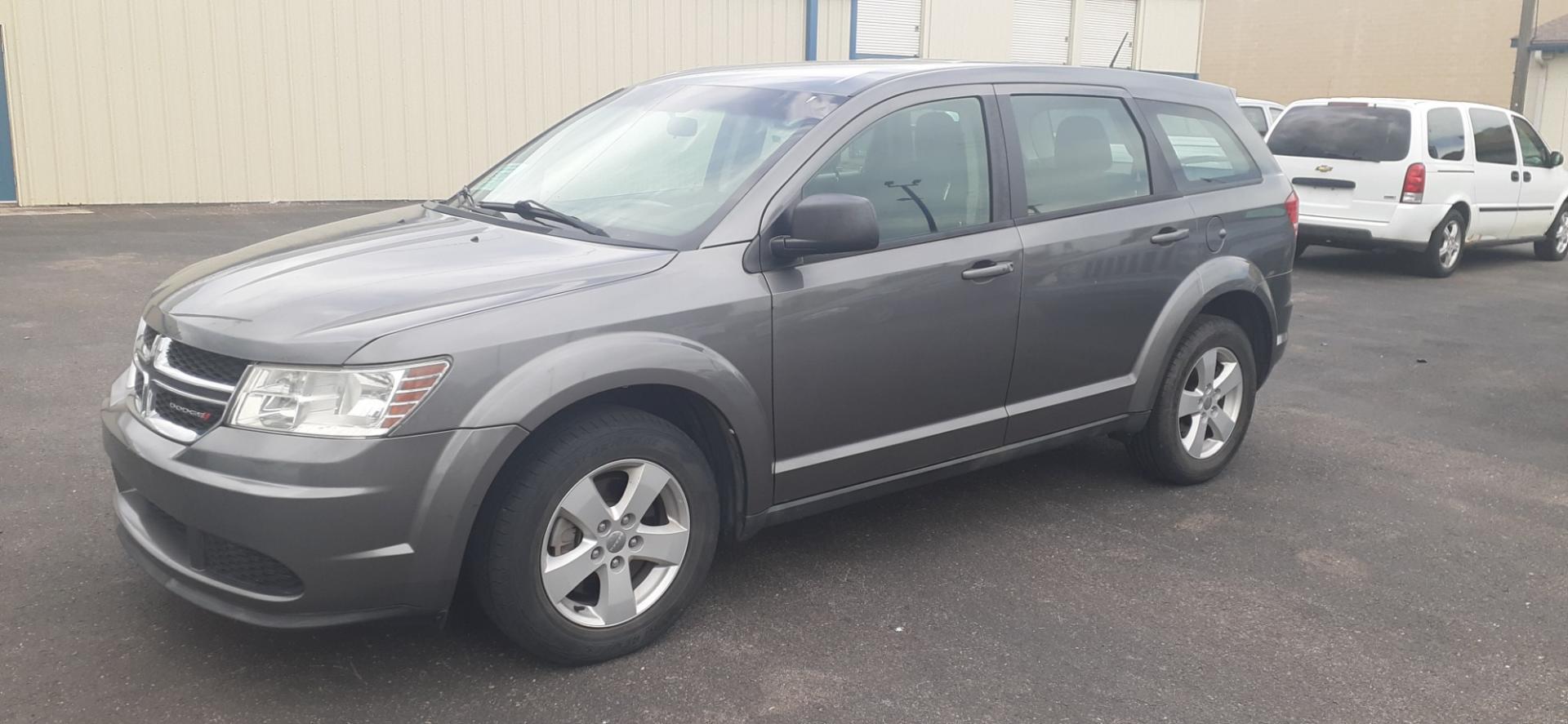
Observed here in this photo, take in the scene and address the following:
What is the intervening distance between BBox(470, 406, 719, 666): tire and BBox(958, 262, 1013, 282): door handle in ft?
3.85

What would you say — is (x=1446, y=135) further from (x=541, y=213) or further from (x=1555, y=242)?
(x=541, y=213)

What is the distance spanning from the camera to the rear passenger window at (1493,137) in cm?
1273

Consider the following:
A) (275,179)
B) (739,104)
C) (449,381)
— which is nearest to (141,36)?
(275,179)

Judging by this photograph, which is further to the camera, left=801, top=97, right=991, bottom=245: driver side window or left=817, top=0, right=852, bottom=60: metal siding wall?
left=817, top=0, right=852, bottom=60: metal siding wall

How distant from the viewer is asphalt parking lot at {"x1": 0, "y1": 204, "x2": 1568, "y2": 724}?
3.42 meters

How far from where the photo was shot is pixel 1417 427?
6.52 meters

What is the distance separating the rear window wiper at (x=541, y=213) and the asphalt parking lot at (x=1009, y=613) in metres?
1.25

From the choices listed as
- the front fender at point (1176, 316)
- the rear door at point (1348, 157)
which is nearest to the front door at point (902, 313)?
the front fender at point (1176, 316)

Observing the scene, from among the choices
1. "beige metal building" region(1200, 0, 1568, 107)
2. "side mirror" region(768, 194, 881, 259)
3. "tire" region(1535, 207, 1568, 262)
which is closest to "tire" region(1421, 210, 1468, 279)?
"tire" region(1535, 207, 1568, 262)

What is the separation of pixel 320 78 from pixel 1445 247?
13.1 m

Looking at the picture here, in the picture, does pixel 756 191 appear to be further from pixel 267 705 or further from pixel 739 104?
pixel 267 705

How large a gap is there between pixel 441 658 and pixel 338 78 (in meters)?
14.2

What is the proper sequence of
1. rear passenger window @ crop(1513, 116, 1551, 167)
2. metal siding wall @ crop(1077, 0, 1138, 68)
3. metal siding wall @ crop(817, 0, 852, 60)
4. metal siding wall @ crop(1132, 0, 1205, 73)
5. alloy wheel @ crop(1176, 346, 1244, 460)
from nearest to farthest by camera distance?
alloy wheel @ crop(1176, 346, 1244, 460), rear passenger window @ crop(1513, 116, 1551, 167), metal siding wall @ crop(817, 0, 852, 60), metal siding wall @ crop(1077, 0, 1138, 68), metal siding wall @ crop(1132, 0, 1205, 73)

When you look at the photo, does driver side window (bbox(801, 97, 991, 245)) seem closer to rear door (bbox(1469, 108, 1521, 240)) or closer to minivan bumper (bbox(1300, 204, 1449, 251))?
minivan bumper (bbox(1300, 204, 1449, 251))
